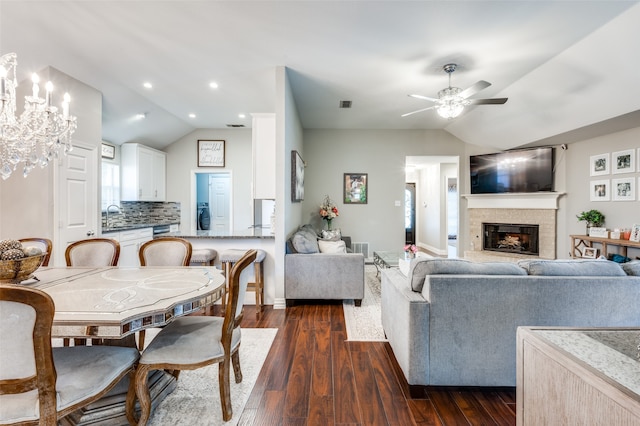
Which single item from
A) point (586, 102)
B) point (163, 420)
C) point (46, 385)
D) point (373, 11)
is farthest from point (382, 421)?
point (586, 102)

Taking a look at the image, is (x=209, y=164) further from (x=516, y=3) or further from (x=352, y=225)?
(x=516, y=3)

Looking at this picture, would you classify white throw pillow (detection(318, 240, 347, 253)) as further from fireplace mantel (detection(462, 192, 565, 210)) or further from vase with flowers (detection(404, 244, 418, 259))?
fireplace mantel (detection(462, 192, 565, 210))

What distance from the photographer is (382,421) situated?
168 centimetres

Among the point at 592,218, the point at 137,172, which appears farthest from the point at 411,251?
the point at 137,172

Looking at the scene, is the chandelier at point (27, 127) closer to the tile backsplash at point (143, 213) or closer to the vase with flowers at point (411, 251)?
the tile backsplash at point (143, 213)

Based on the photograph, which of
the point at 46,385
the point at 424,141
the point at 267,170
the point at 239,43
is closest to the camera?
the point at 46,385

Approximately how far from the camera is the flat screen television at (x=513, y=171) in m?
5.30

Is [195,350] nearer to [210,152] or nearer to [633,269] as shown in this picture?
[633,269]

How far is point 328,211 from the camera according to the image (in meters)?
6.14

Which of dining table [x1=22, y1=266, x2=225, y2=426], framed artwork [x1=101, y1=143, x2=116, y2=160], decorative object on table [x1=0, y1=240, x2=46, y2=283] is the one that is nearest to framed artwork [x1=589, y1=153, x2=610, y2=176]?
dining table [x1=22, y1=266, x2=225, y2=426]

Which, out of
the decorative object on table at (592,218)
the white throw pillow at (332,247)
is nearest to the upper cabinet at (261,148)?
the white throw pillow at (332,247)

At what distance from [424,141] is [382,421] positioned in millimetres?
5848

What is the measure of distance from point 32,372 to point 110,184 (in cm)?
530

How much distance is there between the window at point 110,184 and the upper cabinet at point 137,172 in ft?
0.32
